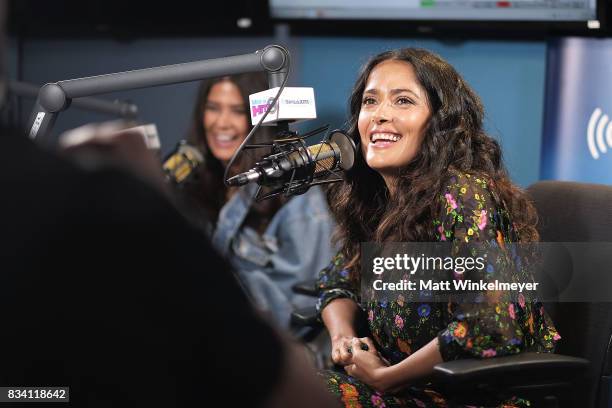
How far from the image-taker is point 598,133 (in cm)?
284

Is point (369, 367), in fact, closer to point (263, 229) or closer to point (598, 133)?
point (263, 229)

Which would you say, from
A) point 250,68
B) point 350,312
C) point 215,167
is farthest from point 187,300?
point 215,167

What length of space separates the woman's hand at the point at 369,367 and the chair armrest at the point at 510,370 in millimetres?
193

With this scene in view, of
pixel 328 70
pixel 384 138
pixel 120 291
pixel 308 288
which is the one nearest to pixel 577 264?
pixel 384 138

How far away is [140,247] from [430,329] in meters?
1.14

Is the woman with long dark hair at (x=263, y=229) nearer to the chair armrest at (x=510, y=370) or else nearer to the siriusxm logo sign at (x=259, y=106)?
the chair armrest at (x=510, y=370)

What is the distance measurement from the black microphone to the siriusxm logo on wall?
5.81 feet

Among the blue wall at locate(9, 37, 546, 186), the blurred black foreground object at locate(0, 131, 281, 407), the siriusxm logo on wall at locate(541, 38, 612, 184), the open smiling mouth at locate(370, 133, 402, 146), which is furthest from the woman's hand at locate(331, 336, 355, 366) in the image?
the siriusxm logo on wall at locate(541, 38, 612, 184)

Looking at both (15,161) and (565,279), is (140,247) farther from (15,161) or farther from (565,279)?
(565,279)

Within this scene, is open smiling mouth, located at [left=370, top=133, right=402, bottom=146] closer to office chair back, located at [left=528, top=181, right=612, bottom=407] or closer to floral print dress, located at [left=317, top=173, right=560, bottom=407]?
floral print dress, located at [left=317, top=173, right=560, bottom=407]

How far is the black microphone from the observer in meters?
1.18

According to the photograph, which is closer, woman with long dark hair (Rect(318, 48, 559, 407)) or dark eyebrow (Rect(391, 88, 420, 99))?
woman with long dark hair (Rect(318, 48, 559, 407))

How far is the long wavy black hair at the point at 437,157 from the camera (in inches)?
66.7

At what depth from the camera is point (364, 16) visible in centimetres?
295
